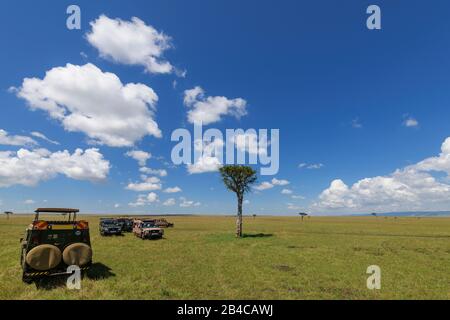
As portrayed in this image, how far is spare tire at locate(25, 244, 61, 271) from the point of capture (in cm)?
1213

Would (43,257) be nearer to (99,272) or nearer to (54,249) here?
(54,249)

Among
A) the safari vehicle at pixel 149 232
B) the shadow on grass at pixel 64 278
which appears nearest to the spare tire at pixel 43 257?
the shadow on grass at pixel 64 278

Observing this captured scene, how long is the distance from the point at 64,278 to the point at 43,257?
2.01 metres

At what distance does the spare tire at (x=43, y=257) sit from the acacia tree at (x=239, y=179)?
26037mm

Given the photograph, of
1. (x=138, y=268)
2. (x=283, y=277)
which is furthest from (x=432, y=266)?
(x=138, y=268)

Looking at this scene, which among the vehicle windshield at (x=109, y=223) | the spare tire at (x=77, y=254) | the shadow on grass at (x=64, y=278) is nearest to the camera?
the shadow on grass at (x=64, y=278)

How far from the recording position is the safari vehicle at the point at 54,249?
12.2m

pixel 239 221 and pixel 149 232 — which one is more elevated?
pixel 239 221

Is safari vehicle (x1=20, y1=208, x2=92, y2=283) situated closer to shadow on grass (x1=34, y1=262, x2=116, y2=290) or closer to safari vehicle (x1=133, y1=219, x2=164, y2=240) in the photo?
shadow on grass (x1=34, y1=262, x2=116, y2=290)

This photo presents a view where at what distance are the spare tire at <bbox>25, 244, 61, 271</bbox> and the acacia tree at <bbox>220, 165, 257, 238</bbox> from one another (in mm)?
26037

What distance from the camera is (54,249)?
12.6 meters

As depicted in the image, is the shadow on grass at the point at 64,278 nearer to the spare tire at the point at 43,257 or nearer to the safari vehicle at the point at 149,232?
the spare tire at the point at 43,257

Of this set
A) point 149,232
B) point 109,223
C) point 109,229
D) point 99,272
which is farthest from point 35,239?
point 109,223
